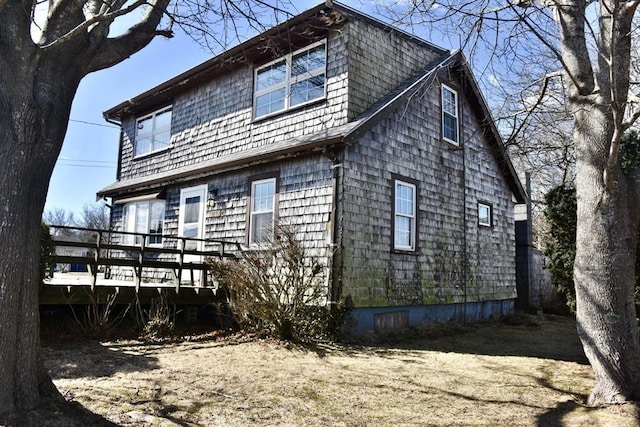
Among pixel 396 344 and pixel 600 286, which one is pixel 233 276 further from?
pixel 600 286

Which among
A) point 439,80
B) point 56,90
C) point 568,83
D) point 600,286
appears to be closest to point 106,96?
point 439,80

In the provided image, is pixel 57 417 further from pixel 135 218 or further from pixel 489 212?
pixel 489 212

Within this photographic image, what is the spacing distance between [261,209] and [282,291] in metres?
2.73

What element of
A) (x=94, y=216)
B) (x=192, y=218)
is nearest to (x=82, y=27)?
(x=192, y=218)

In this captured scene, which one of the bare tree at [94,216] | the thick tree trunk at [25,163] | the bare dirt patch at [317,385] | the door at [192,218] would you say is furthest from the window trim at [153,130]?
the bare tree at [94,216]

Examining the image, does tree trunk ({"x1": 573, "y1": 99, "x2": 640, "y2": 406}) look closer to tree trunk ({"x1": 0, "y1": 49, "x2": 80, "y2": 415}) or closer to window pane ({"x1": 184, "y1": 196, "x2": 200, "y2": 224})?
tree trunk ({"x1": 0, "y1": 49, "x2": 80, "y2": 415})

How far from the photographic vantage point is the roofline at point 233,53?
385 inches

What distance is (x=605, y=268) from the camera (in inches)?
229

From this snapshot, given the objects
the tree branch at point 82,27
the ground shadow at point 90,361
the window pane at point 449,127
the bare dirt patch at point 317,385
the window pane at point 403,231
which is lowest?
the bare dirt patch at point 317,385

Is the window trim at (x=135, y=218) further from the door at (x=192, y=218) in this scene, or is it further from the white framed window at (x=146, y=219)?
the door at (x=192, y=218)

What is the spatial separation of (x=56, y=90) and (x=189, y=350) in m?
4.69

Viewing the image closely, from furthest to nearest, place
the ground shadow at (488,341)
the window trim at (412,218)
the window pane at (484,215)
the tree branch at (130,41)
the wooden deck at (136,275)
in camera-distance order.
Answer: the window pane at (484,215)
the window trim at (412,218)
the ground shadow at (488,341)
the wooden deck at (136,275)
the tree branch at (130,41)

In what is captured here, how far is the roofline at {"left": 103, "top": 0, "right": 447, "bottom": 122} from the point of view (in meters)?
9.78

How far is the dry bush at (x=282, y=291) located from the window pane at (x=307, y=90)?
3.17 meters
